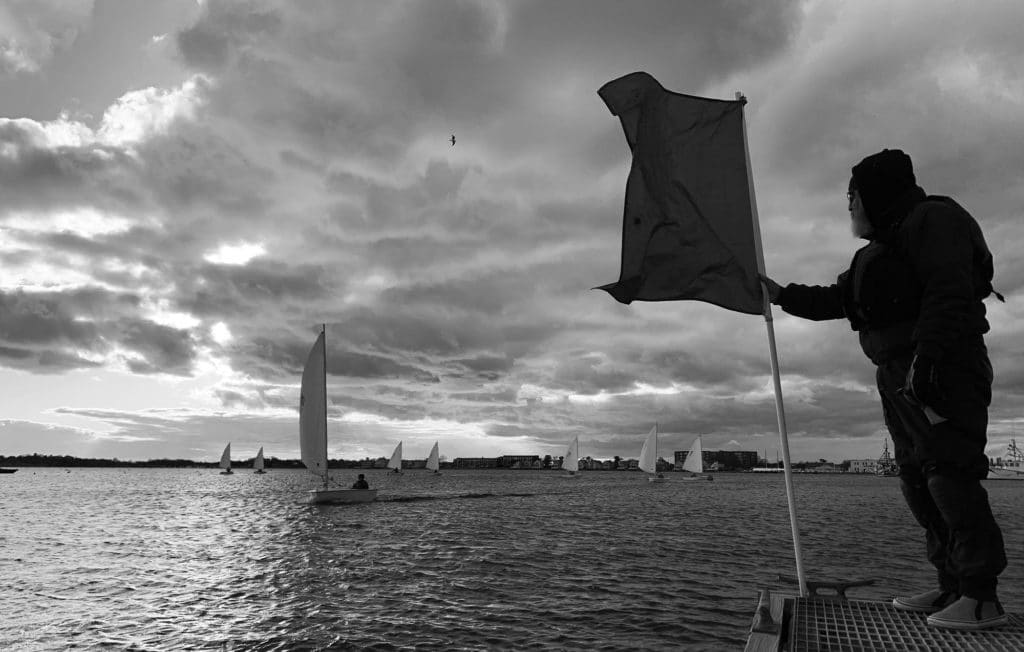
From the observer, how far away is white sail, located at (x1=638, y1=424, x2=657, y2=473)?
129m

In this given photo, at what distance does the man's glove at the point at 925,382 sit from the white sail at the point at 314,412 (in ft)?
184

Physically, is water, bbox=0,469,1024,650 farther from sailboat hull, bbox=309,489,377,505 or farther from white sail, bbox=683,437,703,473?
white sail, bbox=683,437,703,473

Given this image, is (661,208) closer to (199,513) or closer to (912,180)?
(912,180)

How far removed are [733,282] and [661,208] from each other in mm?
1088

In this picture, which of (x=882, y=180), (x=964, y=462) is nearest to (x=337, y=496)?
(x=882, y=180)

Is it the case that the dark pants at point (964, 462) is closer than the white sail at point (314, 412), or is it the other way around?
the dark pants at point (964, 462)

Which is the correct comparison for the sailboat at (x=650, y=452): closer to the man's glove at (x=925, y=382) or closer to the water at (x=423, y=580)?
the water at (x=423, y=580)

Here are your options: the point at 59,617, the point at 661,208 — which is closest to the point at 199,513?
the point at 59,617

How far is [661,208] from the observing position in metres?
6.86

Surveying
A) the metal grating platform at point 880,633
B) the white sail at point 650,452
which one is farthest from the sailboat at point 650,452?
the metal grating platform at point 880,633

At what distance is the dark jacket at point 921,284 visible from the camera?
4965 millimetres

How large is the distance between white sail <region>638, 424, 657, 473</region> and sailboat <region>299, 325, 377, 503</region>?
8268 centimetres

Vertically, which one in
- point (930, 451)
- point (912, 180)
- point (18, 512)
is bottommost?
point (18, 512)

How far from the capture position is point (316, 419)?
2271 inches
